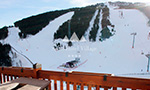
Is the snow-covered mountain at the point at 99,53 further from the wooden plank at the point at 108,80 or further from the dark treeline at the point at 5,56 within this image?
the wooden plank at the point at 108,80

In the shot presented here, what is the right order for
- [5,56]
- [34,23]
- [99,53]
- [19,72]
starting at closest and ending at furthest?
[19,72] → [5,56] → [99,53] → [34,23]

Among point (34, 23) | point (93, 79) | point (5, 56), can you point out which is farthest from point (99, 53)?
point (34, 23)

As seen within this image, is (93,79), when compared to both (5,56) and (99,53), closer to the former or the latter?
(99,53)

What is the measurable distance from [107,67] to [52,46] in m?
6.86

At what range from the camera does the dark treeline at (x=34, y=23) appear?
1502 centimetres

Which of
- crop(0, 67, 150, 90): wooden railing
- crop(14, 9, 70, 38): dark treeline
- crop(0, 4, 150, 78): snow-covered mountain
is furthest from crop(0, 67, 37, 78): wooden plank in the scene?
crop(14, 9, 70, 38): dark treeline

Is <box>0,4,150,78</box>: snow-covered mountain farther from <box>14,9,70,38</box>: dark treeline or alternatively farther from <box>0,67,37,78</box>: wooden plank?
<box>0,67,37,78</box>: wooden plank

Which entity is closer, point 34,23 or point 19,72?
point 19,72

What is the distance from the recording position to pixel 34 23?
17.2 metres

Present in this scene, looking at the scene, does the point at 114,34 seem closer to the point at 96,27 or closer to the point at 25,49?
the point at 96,27

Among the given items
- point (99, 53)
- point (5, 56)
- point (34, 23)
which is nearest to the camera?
point (5, 56)

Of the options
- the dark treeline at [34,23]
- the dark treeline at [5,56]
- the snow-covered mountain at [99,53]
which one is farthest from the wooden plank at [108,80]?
the dark treeline at [34,23]

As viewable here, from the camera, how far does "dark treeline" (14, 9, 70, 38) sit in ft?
49.3

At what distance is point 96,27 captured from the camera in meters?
13.5
